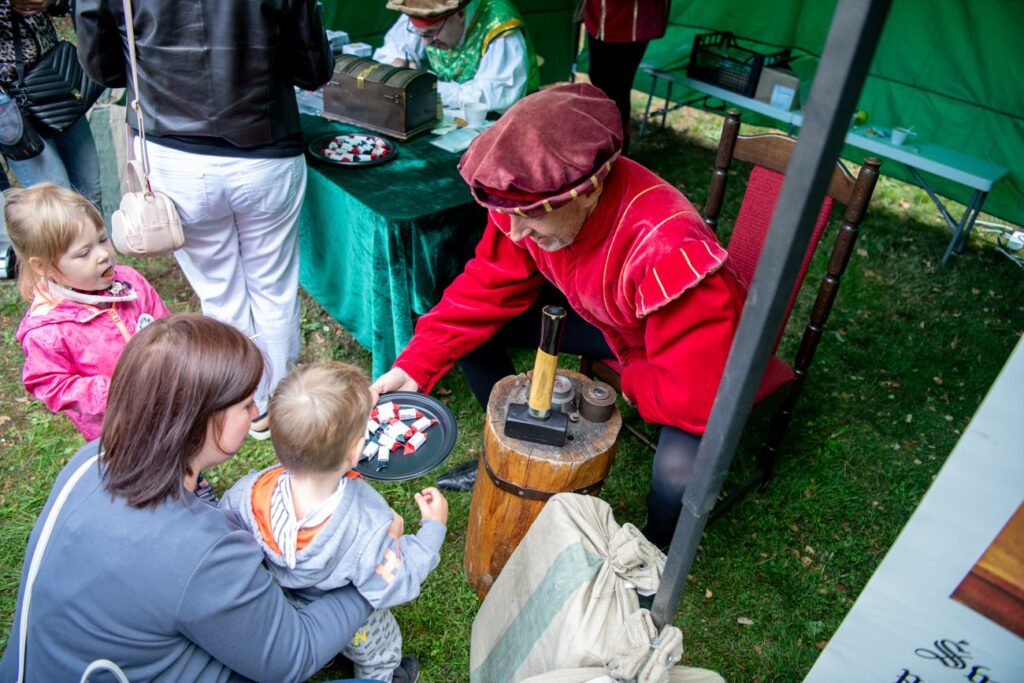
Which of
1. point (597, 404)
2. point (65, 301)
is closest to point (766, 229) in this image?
point (597, 404)

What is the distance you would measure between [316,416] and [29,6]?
8.72 feet

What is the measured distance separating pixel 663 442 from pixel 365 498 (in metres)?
1.00

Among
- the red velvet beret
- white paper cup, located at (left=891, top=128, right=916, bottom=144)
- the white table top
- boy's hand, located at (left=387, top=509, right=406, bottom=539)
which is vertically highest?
the red velvet beret

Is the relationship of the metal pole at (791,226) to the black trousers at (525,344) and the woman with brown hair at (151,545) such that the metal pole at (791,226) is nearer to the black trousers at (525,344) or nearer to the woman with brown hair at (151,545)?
the woman with brown hair at (151,545)

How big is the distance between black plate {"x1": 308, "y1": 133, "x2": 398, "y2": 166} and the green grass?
38.7 inches

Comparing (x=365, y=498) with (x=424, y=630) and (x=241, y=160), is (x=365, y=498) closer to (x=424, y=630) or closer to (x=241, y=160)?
(x=424, y=630)

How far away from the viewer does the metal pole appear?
77 cm

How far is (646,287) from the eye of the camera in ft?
6.48

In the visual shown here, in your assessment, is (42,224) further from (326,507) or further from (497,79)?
(497,79)

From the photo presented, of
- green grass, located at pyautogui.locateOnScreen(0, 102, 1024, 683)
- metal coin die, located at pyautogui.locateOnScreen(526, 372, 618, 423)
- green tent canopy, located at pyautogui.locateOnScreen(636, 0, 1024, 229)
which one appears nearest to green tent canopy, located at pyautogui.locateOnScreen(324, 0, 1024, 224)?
green tent canopy, located at pyautogui.locateOnScreen(636, 0, 1024, 229)

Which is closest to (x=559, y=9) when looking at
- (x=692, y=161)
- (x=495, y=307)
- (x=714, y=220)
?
(x=692, y=161)

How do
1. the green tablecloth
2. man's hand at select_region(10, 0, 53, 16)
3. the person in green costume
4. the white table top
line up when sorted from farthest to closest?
the white table top, the person in green costume, man's hand at select_region(10, 0, 53, 16), the green tablecloth

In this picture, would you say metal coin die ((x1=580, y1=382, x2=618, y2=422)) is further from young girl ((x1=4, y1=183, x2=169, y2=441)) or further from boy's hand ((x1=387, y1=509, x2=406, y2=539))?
young girl ((x1=4, y1=183, x2=169, y2=441))

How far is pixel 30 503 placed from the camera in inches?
107
